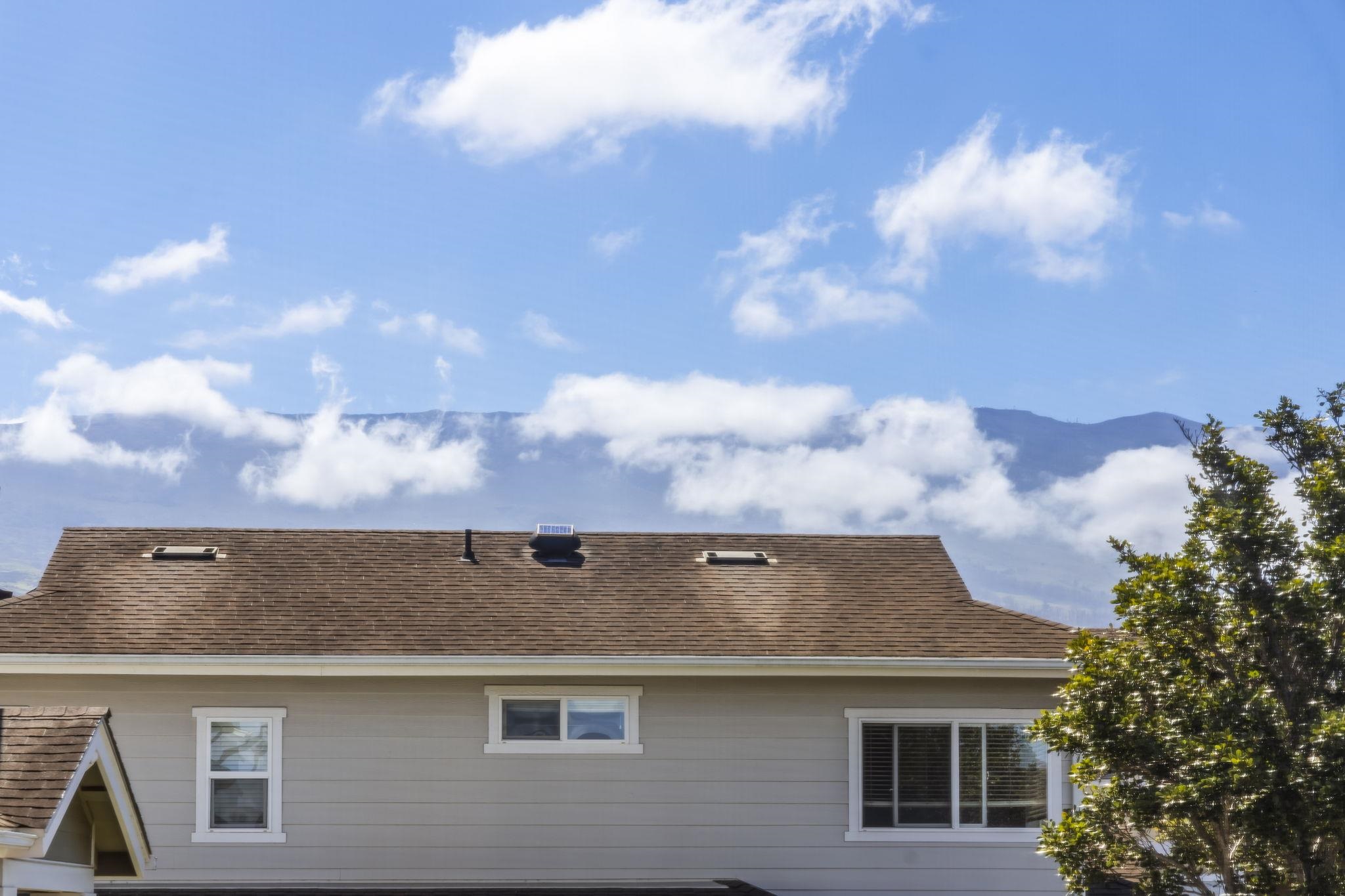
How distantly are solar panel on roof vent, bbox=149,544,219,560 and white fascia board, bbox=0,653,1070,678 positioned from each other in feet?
8.27

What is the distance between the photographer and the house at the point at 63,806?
5.85 meters

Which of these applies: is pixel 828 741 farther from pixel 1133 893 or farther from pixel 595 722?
pixel 1133 893

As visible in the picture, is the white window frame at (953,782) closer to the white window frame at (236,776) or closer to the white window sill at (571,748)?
the white window sill at (571,748)

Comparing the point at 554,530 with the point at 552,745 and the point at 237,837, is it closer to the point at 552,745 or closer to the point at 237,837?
the point at 552,745

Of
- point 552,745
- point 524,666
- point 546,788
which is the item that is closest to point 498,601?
point 524,666

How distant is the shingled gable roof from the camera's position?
1331 centimetres

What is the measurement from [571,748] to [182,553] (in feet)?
17.5

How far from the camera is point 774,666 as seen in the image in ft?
43.3

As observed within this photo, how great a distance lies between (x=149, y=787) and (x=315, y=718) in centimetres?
171

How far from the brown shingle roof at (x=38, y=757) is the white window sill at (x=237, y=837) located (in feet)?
22.0

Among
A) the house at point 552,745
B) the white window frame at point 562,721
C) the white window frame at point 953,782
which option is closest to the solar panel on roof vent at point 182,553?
the house at point 552,745

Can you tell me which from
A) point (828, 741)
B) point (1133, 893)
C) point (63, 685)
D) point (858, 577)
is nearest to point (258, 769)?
point (63, 685)

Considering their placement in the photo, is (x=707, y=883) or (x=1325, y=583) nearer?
(x=1325, y=583)

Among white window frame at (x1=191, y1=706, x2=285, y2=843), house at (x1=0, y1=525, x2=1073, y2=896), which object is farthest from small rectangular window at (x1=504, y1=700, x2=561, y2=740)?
white window frame at (x1=191, y1=706, x2=285, y2=843)
